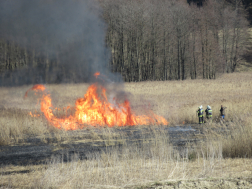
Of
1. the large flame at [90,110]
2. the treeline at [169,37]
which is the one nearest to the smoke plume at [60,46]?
the large flame at [90,110]

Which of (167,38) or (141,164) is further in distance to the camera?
(167,38)

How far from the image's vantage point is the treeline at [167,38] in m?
39.3

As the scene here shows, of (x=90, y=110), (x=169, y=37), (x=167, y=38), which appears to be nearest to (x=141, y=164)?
(x=90, y=110)

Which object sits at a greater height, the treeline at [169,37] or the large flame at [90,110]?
the treeline at [169,37]

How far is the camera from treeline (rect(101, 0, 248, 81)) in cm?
3934

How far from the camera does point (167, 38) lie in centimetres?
4203

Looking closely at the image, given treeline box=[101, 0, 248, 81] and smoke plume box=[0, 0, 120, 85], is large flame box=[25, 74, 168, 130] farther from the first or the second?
treeline box=[101, 0, 248, 81]

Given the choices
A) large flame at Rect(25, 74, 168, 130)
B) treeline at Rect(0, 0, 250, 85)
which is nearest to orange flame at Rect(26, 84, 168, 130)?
large flame at Rect(25, 74, 168, 130)

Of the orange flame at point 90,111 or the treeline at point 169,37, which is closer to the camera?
the orange flame at point 90,111

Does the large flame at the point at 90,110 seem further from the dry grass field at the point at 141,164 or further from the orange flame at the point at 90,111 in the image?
the dry grass field at the point at 141,164

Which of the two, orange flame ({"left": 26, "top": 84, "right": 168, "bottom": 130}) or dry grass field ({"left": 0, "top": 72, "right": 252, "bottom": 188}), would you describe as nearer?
dry grass field ({"left": 0, "top": 72, "right": 252, "bottom": 188})

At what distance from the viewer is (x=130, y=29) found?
38656 mm

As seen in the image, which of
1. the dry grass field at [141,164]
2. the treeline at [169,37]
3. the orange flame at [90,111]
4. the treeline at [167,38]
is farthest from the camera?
the treeline at [167,38]

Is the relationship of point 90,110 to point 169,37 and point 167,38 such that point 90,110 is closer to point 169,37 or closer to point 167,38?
point 167,38
